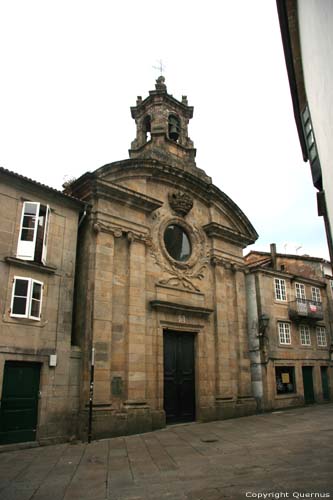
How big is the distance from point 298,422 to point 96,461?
927 centimetres

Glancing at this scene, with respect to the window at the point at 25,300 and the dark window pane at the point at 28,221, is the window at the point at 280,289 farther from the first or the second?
the dark window pane at the point at 28,221

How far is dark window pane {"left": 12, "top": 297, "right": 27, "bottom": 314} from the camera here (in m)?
12.0

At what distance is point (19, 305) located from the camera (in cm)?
1205

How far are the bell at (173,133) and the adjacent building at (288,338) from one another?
8.43 meters

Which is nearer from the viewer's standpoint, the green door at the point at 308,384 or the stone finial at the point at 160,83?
the stone finial at the point at 160,83

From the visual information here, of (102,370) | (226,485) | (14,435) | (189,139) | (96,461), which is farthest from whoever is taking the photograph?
(189,139)

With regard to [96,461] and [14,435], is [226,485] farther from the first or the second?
[14,435]

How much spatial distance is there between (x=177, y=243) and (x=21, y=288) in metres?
7.97

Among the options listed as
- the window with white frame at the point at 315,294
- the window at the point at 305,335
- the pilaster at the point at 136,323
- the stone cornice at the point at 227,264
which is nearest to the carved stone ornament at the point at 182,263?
the stone cornice at the point at 227,264

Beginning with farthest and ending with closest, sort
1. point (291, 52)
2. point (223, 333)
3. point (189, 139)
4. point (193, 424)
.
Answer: point (189, 139) < point (223, 333) < point (193, 424) < point (291, 52)

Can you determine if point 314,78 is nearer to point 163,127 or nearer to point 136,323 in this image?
point 136,323

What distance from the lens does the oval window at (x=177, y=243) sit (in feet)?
58.2

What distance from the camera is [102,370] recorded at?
1323cm

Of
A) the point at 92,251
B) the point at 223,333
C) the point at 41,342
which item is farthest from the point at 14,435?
the point at 223,333
